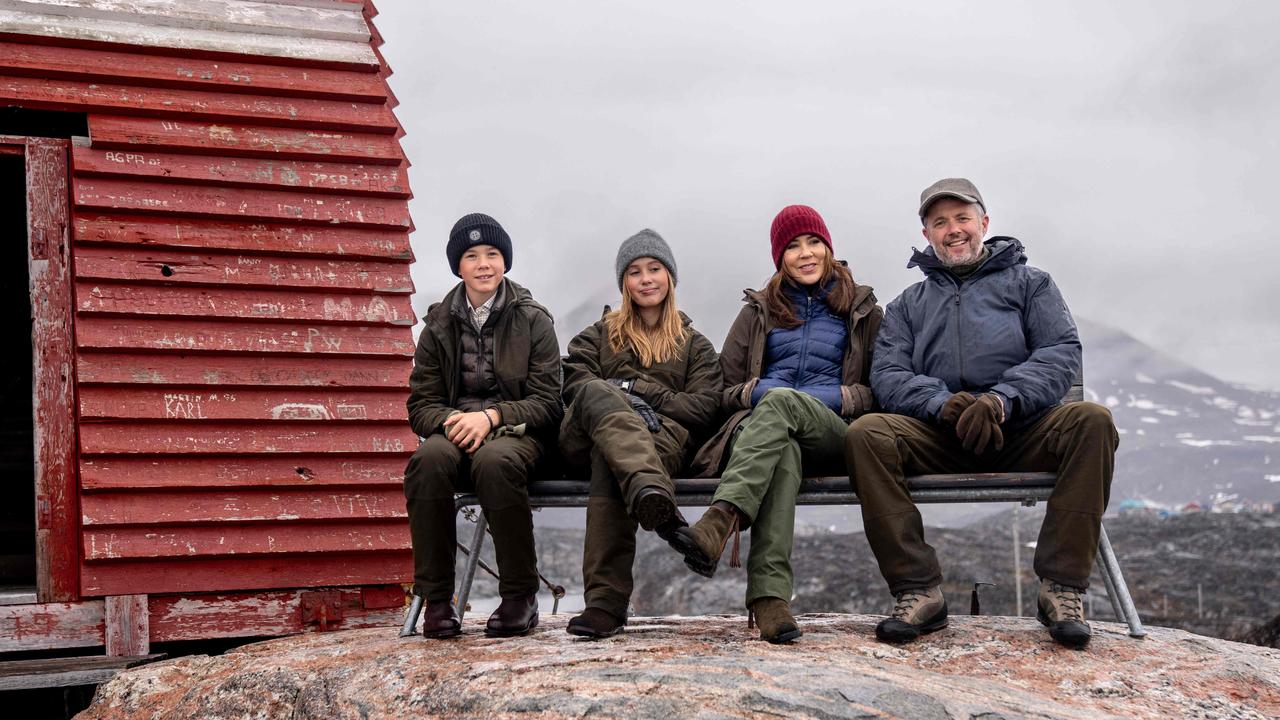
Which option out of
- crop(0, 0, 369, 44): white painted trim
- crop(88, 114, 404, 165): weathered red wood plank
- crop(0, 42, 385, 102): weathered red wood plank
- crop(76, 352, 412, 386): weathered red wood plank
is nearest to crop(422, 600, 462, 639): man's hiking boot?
crop(76, 352, 412, 386): weathered red wood plank

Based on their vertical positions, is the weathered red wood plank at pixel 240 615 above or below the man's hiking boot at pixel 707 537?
below

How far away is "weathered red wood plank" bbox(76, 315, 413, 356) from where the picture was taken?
5105mm

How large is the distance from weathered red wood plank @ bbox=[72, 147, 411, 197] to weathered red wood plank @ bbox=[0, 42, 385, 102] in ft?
1.25

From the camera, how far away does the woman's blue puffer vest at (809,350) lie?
4.04 metres

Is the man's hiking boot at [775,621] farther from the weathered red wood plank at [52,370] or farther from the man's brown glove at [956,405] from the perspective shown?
the weathered red wood plank at [52,370]

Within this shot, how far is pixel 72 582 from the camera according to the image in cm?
501

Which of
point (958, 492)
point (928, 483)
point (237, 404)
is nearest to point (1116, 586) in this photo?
point (958, 492)

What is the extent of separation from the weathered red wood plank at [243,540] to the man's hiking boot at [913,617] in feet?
8.88

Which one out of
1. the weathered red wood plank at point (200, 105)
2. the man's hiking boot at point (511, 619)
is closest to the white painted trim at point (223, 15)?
the weathered red wood plank at point (200, 105)

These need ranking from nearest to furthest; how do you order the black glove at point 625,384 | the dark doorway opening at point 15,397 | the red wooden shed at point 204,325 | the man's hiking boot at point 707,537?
the man's hiking boot at point 707,537, the black glove at point 625,384, the red wooden shed at point 204,325, the dark doorway opening at point 15,397

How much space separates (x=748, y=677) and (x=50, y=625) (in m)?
3.74

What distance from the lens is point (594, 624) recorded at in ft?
11.0

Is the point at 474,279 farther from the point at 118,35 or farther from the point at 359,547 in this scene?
the point at 118,35

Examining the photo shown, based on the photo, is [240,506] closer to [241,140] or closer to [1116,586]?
[241,140]
